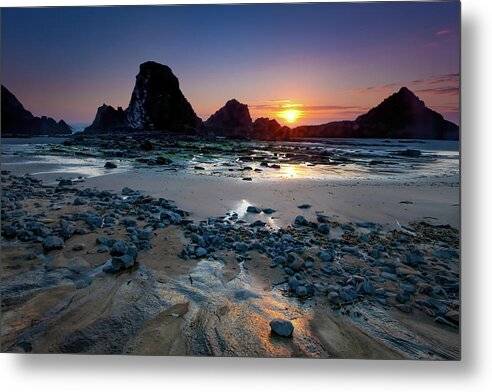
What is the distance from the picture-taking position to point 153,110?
7.66ft

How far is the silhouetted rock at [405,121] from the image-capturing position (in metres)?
2.12

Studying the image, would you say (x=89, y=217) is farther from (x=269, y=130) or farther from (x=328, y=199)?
(x=328, y=199)

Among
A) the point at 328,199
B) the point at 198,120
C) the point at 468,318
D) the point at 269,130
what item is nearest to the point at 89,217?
the point at 198,120

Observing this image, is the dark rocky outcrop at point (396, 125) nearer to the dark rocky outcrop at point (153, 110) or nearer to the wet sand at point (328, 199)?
the wet sand at point (328, 199)

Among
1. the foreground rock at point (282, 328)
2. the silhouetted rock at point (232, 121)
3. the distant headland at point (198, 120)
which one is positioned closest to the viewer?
the foreground rock at point (282, 328)

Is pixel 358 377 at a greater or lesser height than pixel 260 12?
lesser

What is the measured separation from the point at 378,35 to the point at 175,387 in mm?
1936

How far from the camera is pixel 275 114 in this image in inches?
89.7

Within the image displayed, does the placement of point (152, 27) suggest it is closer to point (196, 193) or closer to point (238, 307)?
point (196, 193)

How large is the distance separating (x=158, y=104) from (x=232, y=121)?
1.26 feet

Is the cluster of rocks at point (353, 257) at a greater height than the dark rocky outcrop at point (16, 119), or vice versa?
the dark rocky outcrop at point (16, 119)

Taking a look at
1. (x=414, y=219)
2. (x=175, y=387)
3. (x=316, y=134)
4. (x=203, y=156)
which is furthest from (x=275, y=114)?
(x=175, y=387)

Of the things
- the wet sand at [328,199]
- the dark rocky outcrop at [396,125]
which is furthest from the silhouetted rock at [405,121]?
the wet sand at [328,199]

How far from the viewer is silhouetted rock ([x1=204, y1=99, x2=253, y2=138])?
2266 mm
